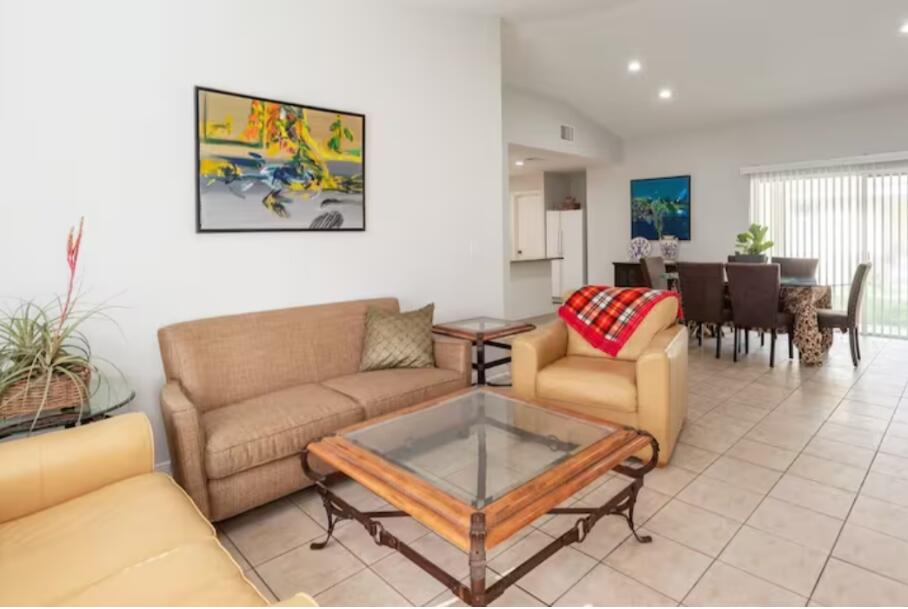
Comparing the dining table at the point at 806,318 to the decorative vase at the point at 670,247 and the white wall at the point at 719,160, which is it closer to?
the white wall at the point at 719,160

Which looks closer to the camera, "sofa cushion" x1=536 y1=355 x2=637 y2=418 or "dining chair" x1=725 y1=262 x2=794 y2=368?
"sofa cushion" x1=536 y1=355 x2=637 y2=418

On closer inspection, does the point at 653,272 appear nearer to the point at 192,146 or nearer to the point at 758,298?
the point at 758,298

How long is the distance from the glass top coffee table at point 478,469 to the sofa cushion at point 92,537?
54 centimetres

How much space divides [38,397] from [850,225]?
7.33 m

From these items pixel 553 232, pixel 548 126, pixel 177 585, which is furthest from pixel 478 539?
pixel 553 232

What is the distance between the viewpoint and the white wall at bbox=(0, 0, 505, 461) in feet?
8.06

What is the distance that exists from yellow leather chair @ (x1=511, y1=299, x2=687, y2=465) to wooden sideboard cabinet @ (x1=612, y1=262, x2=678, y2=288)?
13.3 ft

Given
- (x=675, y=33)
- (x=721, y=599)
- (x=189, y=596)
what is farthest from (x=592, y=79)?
(x=189, y=596)

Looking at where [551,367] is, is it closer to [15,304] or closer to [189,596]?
[189,596]

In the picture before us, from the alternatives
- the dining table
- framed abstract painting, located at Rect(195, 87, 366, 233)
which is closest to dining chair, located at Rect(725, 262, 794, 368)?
the dining table

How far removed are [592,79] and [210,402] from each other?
4981 mm

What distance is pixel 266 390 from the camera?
293 cm

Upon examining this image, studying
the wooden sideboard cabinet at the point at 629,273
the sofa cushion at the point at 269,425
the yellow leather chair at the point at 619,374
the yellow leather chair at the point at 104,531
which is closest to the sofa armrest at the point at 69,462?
Result: the yellow leather chair at the point at 104,531

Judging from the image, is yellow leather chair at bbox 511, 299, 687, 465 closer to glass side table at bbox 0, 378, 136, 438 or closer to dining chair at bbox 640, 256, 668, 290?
glass side table at bbox 0, 378, 136, 438
